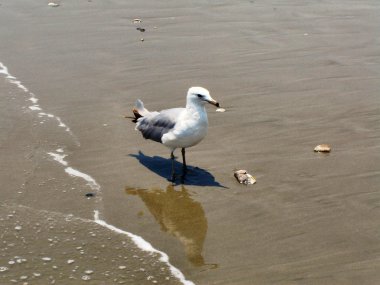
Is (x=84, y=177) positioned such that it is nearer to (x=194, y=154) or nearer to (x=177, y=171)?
(x=177, y=171)

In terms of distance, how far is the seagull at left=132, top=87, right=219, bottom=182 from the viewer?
7.48m

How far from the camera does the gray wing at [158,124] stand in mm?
7797

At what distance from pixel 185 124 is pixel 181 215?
1.22 meters

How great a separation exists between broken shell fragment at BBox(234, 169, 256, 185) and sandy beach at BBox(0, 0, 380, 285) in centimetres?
9

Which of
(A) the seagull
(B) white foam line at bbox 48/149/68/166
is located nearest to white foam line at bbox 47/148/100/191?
(B) white foam line at bbox 48/149/68/166

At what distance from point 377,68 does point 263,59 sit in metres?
2.12

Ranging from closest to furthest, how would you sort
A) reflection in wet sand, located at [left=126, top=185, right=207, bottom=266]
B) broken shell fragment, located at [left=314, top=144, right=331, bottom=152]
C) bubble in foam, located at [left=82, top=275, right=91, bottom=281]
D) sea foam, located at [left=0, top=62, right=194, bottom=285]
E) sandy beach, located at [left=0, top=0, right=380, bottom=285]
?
1. bubble in foam, located at [left=82, top=275, right=91, bottom=281]
2. sea foam, located at [left=0, top=62, right=194, bottom=285]
3. sandy beach, located at [left=0, top=0, right=380, bottom=285]
4. reflection in wet sand, located at [left=126, top=185, right=207, bottom=266]
5. broken shell fragment, located at [left=314, top=144, right=331, bottom=152]

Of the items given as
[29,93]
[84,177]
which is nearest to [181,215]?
[84,177]

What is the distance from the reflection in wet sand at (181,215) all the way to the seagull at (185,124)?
46 centimetres

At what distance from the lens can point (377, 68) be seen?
11.5 meters

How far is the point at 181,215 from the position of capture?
679 centimetres

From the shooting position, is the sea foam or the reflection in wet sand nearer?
the sea foam

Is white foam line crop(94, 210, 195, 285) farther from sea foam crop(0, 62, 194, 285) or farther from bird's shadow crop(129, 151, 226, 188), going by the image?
bird's shadow crop(129, 151, 226, 188)

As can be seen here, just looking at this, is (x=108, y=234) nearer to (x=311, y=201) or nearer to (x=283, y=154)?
(x=311, y=201)
